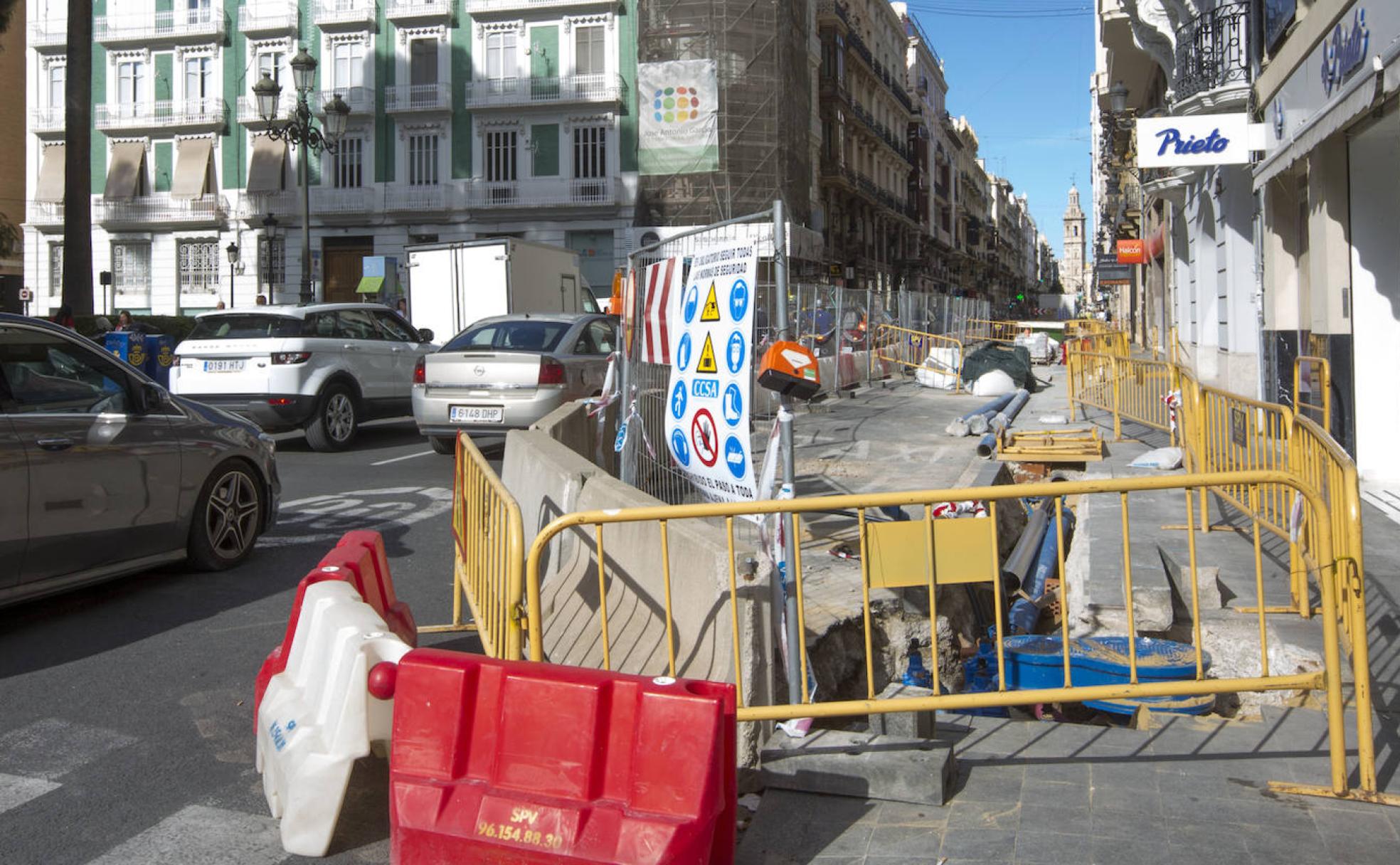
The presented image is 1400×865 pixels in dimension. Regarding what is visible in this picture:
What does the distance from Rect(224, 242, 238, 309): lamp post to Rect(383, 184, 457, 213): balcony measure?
5228 mm

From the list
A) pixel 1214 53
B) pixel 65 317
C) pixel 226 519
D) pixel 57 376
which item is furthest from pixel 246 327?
pixel 1214 53

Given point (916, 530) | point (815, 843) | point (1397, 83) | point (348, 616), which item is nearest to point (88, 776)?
point (348, 616)

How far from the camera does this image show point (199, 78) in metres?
43.2

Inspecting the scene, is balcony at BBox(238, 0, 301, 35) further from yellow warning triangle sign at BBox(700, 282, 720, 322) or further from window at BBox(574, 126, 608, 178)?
yellow warning triangle sign at BBox(700, 282, 720, 322)

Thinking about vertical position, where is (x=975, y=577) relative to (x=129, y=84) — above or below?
below

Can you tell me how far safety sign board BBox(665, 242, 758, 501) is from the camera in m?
5.33

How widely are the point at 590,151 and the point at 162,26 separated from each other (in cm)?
1668

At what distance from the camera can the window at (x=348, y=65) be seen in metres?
42.0

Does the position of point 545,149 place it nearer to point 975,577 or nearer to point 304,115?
point 304,115

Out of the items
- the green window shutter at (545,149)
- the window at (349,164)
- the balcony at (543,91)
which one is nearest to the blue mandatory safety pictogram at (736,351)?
the balcony at (543,91)

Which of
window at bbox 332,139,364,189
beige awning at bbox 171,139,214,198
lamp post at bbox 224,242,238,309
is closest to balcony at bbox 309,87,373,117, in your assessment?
window at bbox 332,139,364,189

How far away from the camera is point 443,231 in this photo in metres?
41.5

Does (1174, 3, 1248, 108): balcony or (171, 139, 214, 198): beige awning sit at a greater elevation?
(171, 139, 214, 198): beige awning

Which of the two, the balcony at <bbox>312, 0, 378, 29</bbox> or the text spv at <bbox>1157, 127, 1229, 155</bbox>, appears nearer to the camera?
the text spv at <bbox>1157, 127, 1229, 155</bbox>
